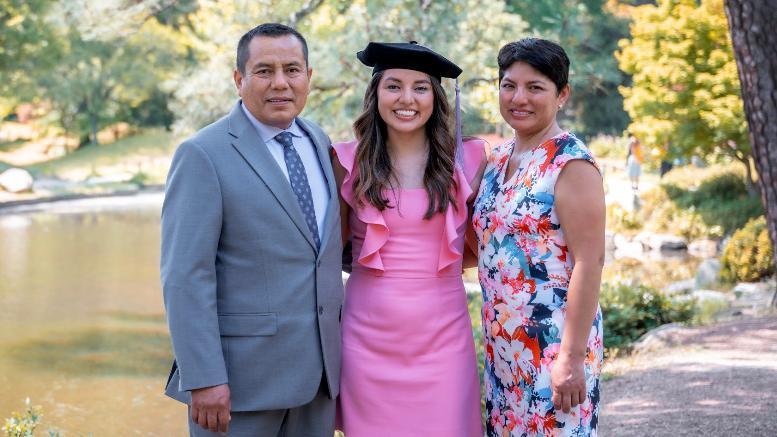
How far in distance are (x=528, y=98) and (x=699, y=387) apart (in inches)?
152

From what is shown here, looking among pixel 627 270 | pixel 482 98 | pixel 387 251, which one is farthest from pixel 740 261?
pixel 387 251

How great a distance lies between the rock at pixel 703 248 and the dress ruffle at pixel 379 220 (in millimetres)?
14281

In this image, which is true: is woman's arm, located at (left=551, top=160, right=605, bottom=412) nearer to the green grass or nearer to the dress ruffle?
the dress ruffle

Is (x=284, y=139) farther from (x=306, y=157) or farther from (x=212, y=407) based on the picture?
(x=212, y=407)

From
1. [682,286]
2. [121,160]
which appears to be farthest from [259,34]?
[121,160]

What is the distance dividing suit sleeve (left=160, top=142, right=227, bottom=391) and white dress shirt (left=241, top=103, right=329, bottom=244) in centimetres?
30

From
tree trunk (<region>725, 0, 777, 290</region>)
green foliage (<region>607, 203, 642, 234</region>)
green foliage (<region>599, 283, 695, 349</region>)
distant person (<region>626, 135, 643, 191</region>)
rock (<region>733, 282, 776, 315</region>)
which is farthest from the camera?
distant person (<region>626, 135, 643, 191</region>)

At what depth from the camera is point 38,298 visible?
1177 cm

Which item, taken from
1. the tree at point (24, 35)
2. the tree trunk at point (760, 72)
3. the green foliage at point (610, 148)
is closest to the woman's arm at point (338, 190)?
the tree trunk at point (760, 72)

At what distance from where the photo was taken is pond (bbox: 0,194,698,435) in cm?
759

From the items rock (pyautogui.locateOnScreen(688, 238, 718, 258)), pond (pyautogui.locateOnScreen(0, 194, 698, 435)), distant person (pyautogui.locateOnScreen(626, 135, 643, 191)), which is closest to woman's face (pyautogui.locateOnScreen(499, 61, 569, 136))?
pond (pyautogui.locateOnScreen(0, 194, 698, 435))

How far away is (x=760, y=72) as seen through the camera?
439 centimetres

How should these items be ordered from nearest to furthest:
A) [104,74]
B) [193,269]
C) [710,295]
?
1. [193,269]
2. [710,295]
3. [104,74]

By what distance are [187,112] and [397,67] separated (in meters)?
11.5
